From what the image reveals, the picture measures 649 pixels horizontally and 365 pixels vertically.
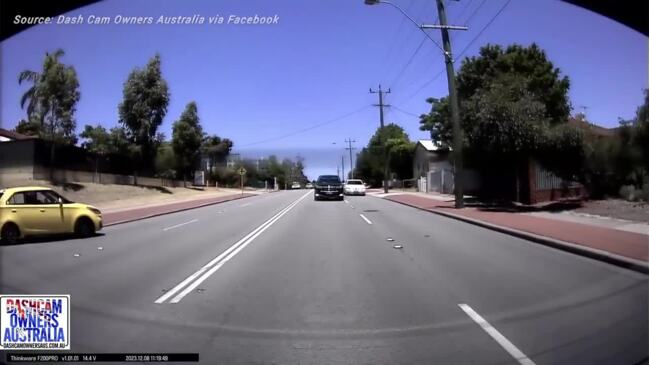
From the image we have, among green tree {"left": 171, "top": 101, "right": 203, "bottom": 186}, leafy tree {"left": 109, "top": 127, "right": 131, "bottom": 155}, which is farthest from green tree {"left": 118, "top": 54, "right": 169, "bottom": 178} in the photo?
green tree {"left": 171, "top": 101, "right": 203, "bottom": 186}

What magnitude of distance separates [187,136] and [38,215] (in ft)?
149

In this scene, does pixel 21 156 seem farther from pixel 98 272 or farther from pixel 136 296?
pixel 136 296

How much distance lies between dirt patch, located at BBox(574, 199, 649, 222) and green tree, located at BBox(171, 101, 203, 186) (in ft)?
147

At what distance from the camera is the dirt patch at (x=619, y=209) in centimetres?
1832

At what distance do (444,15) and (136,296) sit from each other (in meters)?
22.6

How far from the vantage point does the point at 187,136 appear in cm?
6122

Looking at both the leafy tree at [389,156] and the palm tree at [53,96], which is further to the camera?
the leafy tree at [389,156]

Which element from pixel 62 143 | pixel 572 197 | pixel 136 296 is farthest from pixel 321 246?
pixel 62 143

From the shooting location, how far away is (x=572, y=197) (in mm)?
29781

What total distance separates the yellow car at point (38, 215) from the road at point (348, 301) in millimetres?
1602

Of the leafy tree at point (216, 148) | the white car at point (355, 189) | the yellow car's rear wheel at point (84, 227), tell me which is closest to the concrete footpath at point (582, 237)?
the yellow car's rear wheel at point (84, 227)

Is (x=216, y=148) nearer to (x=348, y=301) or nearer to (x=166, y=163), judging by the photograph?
(x=166, y=163)

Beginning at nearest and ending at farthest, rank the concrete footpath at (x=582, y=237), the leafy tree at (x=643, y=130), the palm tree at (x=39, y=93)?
the concrete footpath at (x=582, y=237) → the leafy tree at (x=643, y=130) → the palm tree at (x=39, y=93)

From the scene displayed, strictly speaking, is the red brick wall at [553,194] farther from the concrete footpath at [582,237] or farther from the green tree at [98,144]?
the green tree at [98,144]
